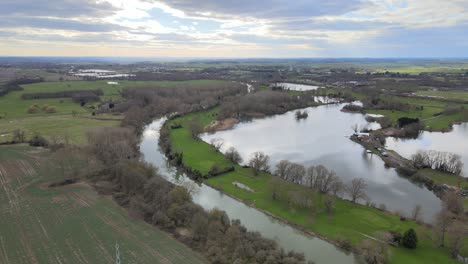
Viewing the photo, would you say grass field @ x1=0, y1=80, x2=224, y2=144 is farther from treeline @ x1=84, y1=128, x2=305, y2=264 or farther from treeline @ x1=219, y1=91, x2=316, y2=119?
treeline @ x1=219, y1=91, x2=316, y2=119

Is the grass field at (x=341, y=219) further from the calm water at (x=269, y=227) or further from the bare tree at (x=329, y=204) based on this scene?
the calm water at (x=269, y=227)

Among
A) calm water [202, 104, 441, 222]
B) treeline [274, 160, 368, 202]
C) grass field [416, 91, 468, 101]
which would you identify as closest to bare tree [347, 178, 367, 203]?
treeline [274, 160, 368, 202]

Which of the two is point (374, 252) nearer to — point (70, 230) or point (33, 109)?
point (70, 230)

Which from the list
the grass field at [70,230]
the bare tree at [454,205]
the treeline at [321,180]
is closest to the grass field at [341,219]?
the treeline at [321,180]

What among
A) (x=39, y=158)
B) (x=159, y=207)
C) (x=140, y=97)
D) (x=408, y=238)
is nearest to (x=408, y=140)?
(x=408, y=238)

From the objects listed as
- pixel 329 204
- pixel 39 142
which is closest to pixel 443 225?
pixel 329 204
